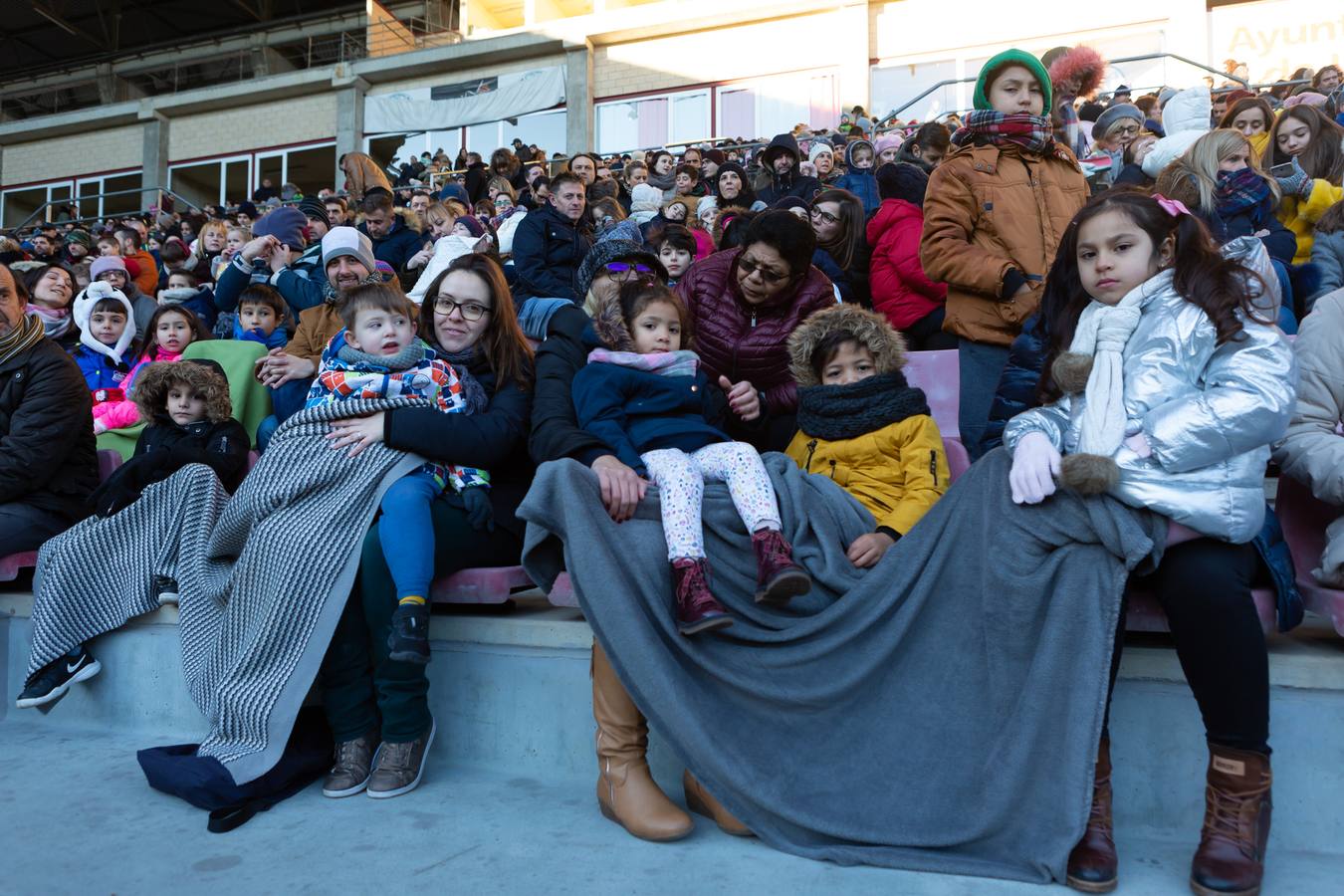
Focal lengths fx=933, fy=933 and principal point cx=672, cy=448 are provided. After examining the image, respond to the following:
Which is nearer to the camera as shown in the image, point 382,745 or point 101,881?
point 101,881

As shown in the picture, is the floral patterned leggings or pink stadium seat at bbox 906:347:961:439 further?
pink stadium seat at bbox 906:347:961:439

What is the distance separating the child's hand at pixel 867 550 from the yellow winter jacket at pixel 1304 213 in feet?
11.1

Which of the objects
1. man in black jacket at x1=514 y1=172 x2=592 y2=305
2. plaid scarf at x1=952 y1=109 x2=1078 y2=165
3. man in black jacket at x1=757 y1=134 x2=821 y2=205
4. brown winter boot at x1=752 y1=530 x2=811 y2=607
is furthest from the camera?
man in black jacket at x1=757 y1=134 x2=821 y2=205

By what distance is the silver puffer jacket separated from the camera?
1.81 meters

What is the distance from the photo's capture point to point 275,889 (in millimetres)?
1772

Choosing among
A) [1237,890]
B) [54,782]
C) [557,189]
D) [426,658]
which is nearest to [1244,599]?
[1237,890]

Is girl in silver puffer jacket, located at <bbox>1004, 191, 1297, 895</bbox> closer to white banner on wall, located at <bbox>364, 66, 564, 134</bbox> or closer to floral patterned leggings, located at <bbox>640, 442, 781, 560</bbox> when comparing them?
floral patterned leggings, located at <bbox>640, 442, 781, 560</bbox>

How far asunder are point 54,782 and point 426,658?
3.58 feet

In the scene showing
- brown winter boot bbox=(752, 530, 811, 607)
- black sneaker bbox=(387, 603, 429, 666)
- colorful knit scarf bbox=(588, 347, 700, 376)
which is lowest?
black sneaker bbox=(387, 603, 429, 666)

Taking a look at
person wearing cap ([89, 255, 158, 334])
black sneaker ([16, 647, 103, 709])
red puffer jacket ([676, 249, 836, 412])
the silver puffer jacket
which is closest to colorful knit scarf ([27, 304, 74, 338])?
person wearing cap ([89, 255, 158, 334])

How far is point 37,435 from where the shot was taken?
321cm

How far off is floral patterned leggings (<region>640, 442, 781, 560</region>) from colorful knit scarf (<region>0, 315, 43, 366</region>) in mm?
2451

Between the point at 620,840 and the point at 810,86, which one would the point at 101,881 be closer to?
the point at 620,840

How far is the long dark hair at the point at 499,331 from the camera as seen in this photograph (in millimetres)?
2850
